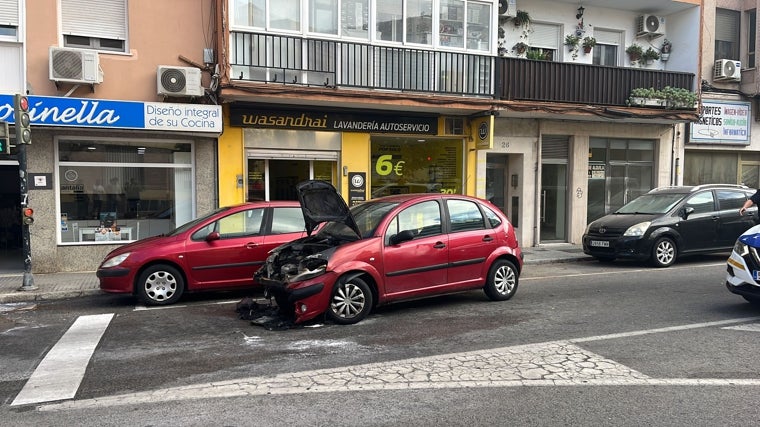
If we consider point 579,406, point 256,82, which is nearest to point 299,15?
point 256,82

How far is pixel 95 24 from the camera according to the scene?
468 inches

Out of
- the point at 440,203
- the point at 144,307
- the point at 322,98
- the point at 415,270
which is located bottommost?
the point at 144,307

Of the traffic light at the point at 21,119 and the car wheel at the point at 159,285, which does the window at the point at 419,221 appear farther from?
the traffic light at the point at 21,119

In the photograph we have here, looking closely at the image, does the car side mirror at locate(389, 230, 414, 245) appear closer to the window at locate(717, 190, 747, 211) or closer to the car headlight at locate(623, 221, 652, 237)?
the car headlight at locate(623, 221, 652, 237)

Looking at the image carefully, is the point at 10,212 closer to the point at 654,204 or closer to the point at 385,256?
the point at 385,256

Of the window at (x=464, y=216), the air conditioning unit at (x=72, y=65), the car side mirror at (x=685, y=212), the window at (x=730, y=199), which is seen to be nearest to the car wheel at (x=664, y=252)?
the car side mirror at (x=685, y=212)

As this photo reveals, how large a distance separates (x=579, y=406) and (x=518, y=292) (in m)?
4.88

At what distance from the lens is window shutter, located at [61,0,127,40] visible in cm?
1169

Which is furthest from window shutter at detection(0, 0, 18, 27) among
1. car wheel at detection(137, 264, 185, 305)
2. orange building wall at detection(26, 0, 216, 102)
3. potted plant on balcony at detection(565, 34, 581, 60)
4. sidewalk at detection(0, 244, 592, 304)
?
potted plant on balcony at detection(565, 34, 581, 60)

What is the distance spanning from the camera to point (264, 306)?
25.3 ft

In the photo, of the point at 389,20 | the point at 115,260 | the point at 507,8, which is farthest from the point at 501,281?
the point at 507,8

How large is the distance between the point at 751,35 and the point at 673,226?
10443 millimetres

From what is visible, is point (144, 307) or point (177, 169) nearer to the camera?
point (144, 307)

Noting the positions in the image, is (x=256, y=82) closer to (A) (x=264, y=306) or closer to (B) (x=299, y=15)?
(B) (x=299, y=15)
